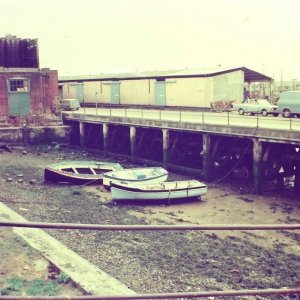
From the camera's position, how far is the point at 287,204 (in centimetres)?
2052

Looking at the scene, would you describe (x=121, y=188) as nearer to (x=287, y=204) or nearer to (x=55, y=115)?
(x=287, y=204)

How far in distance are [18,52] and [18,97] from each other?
3688 mm

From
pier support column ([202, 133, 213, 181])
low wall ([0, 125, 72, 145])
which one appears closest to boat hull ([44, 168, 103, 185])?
pier support column ([202, 133, 213, 181])

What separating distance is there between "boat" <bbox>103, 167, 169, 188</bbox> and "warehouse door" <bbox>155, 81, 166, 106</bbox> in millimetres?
17664

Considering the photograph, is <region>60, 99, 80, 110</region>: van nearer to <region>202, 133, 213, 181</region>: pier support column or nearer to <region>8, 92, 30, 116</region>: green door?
<region>8, 92, 30, 116</region>: green door

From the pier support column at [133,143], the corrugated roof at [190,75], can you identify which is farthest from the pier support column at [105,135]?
the corrugated roof at [190,75]

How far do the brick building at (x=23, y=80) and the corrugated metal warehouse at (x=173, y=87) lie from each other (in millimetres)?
8622

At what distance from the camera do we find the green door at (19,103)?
36.3 meters

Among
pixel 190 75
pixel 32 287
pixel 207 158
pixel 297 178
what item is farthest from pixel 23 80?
pixel 32 287

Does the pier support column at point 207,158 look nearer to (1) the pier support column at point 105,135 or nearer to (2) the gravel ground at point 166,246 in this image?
(2) the gravel ground at point 166,246

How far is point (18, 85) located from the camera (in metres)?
36.6

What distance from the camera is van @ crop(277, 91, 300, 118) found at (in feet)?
97.3

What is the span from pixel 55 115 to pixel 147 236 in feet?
81.8

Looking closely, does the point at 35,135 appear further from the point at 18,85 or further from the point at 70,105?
the point at 70,105
